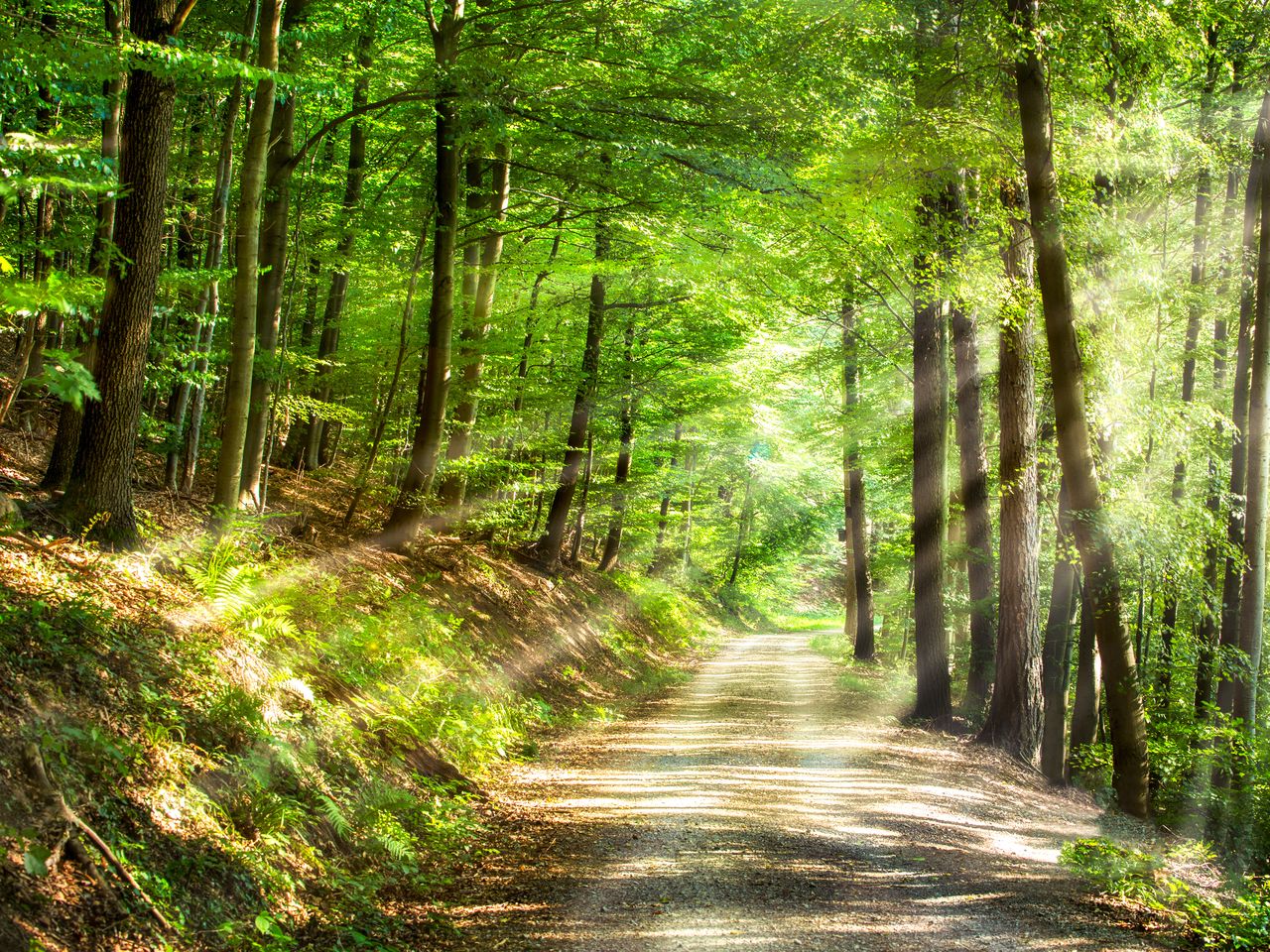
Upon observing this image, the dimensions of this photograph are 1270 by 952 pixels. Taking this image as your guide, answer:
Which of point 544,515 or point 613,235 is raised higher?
point 613,235

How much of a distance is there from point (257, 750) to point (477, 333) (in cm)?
1010

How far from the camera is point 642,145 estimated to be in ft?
32.8

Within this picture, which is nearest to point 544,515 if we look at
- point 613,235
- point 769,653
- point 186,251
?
point 769,653

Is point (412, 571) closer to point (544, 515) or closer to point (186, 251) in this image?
point (186, 251)

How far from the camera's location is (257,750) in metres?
5.70

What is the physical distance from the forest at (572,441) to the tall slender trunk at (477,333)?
0.12m

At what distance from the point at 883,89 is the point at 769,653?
19.1m

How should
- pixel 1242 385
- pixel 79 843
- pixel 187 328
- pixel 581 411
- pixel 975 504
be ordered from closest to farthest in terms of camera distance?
pixel 79 843
pixel 187 328
pixel 1242 385
pixel 975 504
pixel 581 411

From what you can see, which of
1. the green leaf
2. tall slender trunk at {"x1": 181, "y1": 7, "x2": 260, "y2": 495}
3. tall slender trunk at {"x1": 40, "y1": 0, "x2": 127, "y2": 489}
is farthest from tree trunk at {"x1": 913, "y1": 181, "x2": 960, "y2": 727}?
the green leaf

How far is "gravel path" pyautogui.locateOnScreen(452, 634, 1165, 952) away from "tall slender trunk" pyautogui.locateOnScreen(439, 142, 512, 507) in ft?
18.2

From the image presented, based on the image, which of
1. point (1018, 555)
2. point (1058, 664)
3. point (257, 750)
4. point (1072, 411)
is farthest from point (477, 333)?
point (1058, 664)

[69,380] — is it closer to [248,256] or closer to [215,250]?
[248,256]

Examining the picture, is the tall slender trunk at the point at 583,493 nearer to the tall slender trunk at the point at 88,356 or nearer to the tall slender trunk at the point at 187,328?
the tall slender trunk at the point at 187,328

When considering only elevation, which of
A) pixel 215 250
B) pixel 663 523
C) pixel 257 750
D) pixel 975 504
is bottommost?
pixel 257 750
